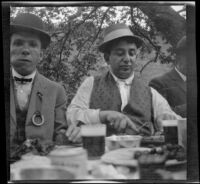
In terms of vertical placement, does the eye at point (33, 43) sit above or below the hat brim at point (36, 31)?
below

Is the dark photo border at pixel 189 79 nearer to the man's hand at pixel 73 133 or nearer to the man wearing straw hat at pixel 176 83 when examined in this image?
the man wearing straw hat at pixel 176 83

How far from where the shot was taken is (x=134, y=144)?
2875 mm

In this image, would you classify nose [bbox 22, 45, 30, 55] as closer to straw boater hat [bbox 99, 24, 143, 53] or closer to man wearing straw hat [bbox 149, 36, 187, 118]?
straw boater hat [bbox 99, 24, 143, 53]

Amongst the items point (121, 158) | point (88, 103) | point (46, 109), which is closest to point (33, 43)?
point (46, 109)

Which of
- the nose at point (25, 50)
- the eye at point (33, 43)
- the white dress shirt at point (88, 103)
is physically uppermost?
the eye at point (33, 43)

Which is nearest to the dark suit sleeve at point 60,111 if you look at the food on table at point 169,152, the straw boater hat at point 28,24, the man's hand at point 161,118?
the straw boater hat at point 28,24

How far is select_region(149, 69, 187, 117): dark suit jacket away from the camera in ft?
9.70

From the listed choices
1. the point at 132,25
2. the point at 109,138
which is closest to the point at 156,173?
the point at 109,138

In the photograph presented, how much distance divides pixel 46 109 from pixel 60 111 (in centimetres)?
11

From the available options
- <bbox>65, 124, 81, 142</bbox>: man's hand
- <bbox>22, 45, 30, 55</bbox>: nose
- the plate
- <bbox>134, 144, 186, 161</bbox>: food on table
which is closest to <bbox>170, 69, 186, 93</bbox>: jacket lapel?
<bbox>134, 144, 186, 161</bbox>: food on table

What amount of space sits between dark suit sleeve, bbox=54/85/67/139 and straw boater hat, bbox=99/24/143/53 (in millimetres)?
475

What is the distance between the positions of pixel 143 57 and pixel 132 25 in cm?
27

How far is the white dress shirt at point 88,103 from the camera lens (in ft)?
9.66

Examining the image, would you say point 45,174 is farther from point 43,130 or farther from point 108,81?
point 108,81
